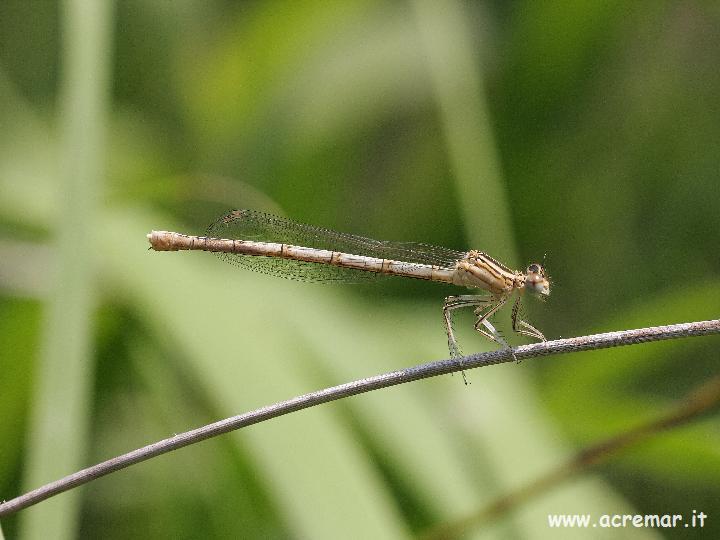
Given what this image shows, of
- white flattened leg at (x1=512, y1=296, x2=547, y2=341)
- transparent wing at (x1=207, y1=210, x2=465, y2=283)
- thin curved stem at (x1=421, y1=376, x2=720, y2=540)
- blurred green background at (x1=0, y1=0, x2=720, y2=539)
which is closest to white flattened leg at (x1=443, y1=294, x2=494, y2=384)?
white flattened leg at (x1=512, y1=296, x2=547, y2=341)

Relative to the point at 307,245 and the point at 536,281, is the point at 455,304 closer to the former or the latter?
the point at 536,281

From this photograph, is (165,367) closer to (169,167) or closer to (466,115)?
A: (169,167)

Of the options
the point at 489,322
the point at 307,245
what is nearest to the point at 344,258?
the point at 307,245

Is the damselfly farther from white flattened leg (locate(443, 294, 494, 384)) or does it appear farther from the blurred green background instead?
the blurred green background

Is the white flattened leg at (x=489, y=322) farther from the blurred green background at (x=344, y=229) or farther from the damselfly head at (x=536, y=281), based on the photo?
the blurred green background at (x=344, y=229)

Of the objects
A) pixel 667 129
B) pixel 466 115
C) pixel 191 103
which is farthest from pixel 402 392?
pixel 667 129

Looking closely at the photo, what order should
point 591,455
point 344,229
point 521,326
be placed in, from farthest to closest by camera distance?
point 344,229 < point 521,326 < point 591,455
